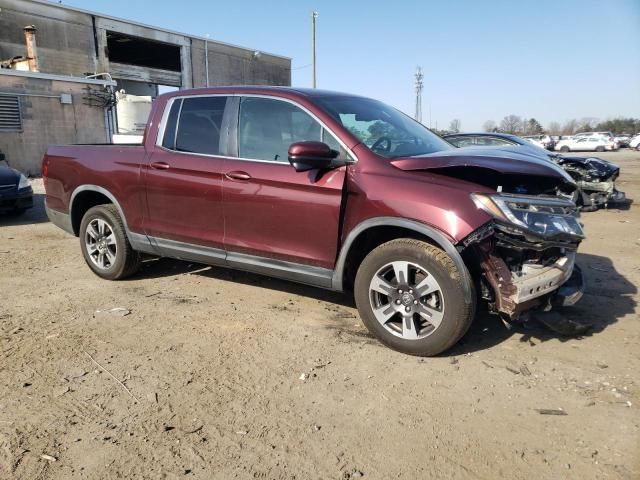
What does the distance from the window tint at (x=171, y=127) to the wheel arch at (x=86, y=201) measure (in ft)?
2.85

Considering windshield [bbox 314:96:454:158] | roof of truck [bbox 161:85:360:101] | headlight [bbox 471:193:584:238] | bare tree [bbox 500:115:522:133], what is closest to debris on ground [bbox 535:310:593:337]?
headlight [bbox 471:193:584:238]

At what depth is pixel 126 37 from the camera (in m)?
29.6

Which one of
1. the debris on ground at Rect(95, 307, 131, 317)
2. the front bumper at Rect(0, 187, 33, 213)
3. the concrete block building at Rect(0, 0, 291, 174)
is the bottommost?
the debris on ground at Rect(95, 307, 131, 317)

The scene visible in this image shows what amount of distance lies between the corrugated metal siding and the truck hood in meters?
17.8

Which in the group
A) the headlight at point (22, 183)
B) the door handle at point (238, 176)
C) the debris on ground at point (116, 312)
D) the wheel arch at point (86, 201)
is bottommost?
the debris on ground at point (116, 312)

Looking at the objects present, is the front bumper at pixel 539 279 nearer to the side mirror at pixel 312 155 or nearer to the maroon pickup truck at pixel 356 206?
the maroon pickup truck at pixel 356 206

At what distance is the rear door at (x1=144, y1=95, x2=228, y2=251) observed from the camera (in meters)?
4.36

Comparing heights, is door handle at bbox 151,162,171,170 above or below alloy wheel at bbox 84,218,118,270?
above

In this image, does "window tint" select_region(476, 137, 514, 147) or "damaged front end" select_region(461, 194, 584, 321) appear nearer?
"damaged front end" select_region(461, 194, 584, 321)

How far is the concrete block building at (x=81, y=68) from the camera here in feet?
57.6

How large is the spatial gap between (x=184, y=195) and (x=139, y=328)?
4.04 feet

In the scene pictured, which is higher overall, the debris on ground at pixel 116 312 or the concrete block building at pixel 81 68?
the concrete block building at pixel 81 68

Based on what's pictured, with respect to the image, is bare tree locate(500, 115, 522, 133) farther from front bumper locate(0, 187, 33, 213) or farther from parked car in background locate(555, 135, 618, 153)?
front bumper locate(0, 187, 33, 213)

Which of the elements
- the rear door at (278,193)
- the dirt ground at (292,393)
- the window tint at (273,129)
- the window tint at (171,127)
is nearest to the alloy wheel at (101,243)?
the dirt ground at (292,393)
